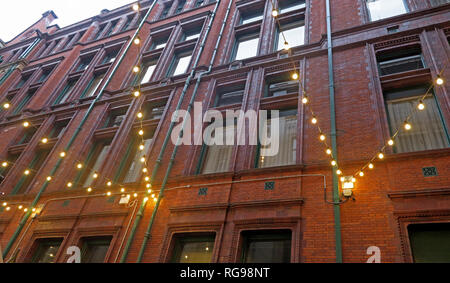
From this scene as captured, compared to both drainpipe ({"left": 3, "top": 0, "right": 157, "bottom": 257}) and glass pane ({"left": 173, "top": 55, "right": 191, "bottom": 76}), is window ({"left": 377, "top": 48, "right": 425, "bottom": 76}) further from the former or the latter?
glass pane ({"left": 173, "top": 55, "right": 191, "bottom": 76})

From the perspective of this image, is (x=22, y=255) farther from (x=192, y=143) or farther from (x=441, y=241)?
(x=441, y=241)

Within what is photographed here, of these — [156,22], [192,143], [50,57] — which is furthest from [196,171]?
[50,57]

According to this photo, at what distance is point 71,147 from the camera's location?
13133mm

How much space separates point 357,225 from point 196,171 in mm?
5176

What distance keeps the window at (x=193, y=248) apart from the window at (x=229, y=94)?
569cm

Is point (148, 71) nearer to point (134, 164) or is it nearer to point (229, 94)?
point (229, 94)

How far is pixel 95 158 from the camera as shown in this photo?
13086mm

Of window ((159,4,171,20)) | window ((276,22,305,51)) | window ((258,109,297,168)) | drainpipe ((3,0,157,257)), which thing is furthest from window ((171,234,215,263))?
window ((159,4,171,20))

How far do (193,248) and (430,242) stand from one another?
A: 5.61 meters

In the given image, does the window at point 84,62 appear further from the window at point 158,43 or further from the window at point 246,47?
the window at point 246,47

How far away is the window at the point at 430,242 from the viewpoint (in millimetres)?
5695

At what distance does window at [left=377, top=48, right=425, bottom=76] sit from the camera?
9414 millimetres

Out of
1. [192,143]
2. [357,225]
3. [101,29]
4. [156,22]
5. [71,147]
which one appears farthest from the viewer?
[101,29]

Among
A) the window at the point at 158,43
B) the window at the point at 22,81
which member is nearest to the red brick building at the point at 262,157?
the window at the point at 158,43
